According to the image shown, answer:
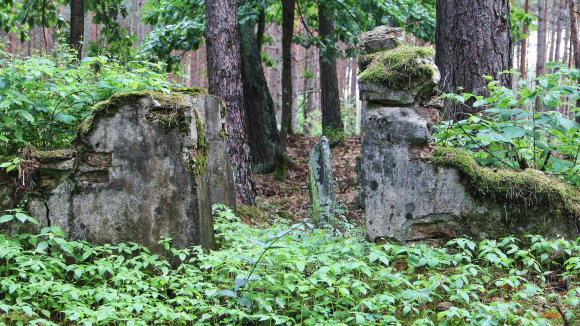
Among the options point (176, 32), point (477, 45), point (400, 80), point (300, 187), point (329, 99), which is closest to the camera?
point (400, 80)

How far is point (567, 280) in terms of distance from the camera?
404 centimetres

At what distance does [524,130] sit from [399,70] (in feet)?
4.42

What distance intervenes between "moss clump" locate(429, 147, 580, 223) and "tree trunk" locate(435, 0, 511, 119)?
72.6 inches

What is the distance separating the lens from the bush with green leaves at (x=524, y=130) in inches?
181

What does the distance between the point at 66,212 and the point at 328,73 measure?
1140 centimetres

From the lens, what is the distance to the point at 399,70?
4.76 meters

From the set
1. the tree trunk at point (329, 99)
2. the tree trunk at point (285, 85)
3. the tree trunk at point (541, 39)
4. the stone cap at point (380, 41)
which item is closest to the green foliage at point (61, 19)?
the tree trunk at point (285, 85)

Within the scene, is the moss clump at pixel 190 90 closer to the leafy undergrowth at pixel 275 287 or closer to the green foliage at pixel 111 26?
the leafy undergrowth at pixel 275 287

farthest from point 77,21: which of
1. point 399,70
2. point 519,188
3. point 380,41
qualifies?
point 519,188

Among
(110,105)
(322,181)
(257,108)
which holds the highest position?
(257,108)

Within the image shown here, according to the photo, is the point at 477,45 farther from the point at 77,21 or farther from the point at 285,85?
the point at 77,21

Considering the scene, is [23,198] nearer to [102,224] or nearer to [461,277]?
[102,224]

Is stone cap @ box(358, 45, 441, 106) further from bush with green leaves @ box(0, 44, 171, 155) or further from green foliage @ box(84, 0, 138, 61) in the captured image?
green foliage @ box(84, 0, 138, 61)

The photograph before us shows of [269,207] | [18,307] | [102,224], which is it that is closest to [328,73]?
[269,207]
